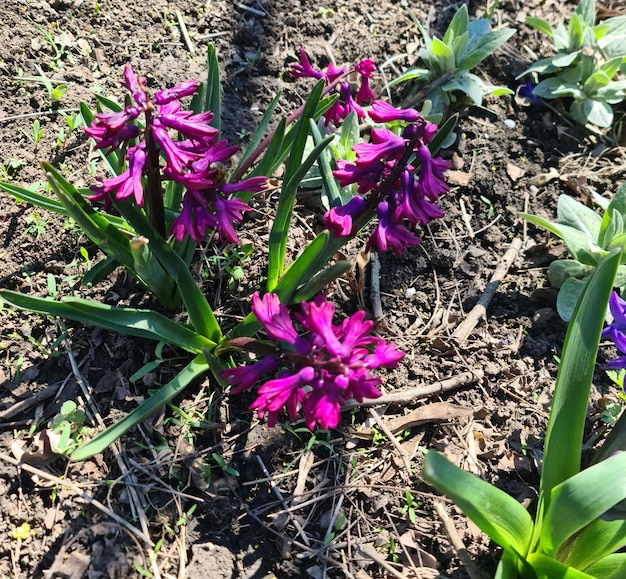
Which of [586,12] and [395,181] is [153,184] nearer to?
[395,181]

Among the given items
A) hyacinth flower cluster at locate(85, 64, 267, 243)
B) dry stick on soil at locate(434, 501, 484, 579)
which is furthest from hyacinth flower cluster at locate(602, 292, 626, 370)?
hyacinth flower cluster at locate(85, 64, 267, 243)

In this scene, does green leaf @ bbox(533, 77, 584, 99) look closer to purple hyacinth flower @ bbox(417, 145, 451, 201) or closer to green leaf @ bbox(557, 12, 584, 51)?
green leaf @ bbox(557, 12, 584, 51)

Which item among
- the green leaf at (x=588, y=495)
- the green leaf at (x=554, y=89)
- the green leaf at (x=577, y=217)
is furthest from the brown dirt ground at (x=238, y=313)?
the green leaf at (x=588, y=495)

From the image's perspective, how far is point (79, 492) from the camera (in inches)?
72.6

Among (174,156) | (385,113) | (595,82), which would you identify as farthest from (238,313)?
(595,82)

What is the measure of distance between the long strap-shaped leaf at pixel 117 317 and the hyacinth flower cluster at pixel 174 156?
1.19ft

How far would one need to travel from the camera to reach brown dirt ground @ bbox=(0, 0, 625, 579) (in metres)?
1.84

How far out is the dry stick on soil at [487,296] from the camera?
2.40 metres

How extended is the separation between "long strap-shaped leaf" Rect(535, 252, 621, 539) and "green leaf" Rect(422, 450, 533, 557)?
0.14 metres

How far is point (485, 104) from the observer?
311 centimetres

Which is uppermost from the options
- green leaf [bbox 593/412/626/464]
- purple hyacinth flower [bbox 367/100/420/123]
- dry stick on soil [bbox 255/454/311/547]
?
purple hyacinth flower [bbox 367/100/420/123]

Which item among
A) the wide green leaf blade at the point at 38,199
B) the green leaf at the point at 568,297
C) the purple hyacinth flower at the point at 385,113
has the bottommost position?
the green leaf at the point at 568,297

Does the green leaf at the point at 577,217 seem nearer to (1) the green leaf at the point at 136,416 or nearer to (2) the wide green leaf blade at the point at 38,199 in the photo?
(1) the green leaf at the point at 136,416

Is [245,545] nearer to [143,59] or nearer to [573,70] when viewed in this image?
[143,59]
